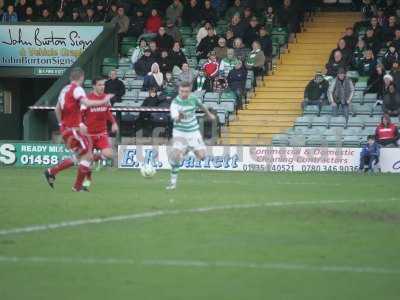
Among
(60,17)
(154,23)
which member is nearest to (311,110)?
(154,23)

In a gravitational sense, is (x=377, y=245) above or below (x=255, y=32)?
below

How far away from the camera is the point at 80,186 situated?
57.8 ft

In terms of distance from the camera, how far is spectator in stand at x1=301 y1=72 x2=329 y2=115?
2923 cm

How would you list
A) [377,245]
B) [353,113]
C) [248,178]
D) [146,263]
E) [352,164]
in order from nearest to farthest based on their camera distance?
[146,263]
[377,245]
[248,178]
[352,164]
[353,113]

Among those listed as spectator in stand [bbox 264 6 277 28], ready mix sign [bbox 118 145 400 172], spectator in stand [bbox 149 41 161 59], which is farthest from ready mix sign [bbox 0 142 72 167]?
spectator in stand [bbox 264 6 277 28]

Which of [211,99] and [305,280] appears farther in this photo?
[211,99]

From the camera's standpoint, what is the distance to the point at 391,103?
28172mm

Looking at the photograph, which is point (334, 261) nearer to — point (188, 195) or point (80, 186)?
point (188, 195)

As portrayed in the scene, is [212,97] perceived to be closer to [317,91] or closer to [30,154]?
[317,91]

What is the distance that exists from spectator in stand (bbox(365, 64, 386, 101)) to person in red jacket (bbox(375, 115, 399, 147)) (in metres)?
2.03

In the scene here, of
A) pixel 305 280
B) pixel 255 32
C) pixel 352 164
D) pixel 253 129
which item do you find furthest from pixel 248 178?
pixel 305 280

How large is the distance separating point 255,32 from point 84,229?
1967cm

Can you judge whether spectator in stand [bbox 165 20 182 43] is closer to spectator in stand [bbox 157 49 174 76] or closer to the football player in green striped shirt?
spectator in stand [bbox 157 49 174 76]

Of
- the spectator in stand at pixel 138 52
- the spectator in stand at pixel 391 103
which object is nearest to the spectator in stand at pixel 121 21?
the spectator in stand at pixel 138 52
